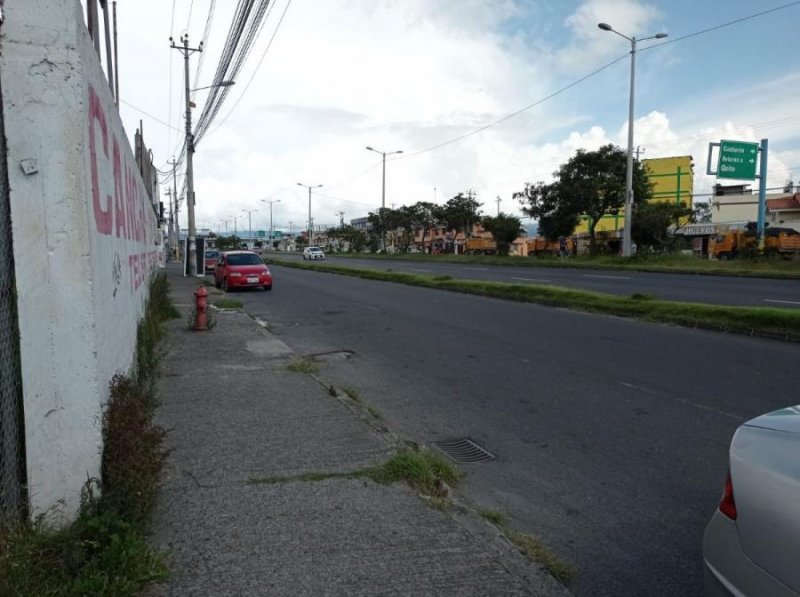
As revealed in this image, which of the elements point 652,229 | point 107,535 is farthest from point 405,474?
point 652,229

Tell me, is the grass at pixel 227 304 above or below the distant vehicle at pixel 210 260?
below

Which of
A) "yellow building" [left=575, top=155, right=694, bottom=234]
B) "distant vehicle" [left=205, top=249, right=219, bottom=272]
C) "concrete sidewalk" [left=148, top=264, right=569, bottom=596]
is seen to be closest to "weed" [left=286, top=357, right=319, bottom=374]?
"concrete sidewalk" [left=148, top=264, right=569, bottom=596]

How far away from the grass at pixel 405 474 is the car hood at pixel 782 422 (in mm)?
2183

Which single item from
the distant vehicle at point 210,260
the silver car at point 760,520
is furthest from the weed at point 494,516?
the distant vehicle at point 210,260

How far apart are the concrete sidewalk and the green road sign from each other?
30902 mm

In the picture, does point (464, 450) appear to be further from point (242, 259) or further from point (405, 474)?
point (242, 259)

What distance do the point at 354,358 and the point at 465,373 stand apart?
6.81 feet

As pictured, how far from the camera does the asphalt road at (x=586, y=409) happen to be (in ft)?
13.1

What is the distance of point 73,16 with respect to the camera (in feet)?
11.0

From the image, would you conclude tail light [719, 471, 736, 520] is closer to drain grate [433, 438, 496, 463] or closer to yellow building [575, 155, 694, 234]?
drain grate [433, 438, 496, 463]

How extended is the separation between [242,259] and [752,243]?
23866mm

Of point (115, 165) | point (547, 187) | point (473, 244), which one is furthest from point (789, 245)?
point (115, 165)

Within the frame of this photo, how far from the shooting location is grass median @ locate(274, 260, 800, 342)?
11016mm

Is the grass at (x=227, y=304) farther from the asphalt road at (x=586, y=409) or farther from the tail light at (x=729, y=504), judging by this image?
the tail light at (x=729, y=504)
